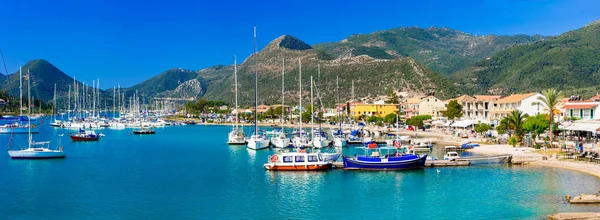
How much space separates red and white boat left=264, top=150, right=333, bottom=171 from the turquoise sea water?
1.08 meters

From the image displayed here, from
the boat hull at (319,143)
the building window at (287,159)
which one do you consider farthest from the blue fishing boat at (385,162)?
the boat hull at (319,143)

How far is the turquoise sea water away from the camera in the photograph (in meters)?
32.1

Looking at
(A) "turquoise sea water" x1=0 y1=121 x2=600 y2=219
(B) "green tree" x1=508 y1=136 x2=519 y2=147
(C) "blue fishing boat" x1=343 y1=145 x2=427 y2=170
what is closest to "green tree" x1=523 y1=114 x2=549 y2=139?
(B) "green tree" x1=508 y1=136 x2=519 y2=147

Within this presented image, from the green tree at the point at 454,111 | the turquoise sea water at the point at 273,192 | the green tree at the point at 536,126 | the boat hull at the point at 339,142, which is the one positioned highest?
the green tree at the point at 454,111

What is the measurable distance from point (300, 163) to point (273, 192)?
9.81 metres

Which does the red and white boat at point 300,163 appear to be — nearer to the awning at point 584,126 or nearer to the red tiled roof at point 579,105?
the awning at point 584,126

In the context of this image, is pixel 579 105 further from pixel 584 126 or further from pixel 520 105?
pixel 520 105

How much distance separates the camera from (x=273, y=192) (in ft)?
126

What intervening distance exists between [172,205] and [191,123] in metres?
144

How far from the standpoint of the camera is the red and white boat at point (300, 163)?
47656 millimetres

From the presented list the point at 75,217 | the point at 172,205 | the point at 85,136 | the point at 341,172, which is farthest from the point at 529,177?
the point at 85,136

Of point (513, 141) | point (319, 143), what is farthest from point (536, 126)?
point (319, 143)

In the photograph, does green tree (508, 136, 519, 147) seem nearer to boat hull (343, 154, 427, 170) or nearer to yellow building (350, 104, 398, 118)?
boat hull (343, 154, 427, 170)

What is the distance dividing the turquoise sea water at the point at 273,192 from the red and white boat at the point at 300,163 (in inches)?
42.4
